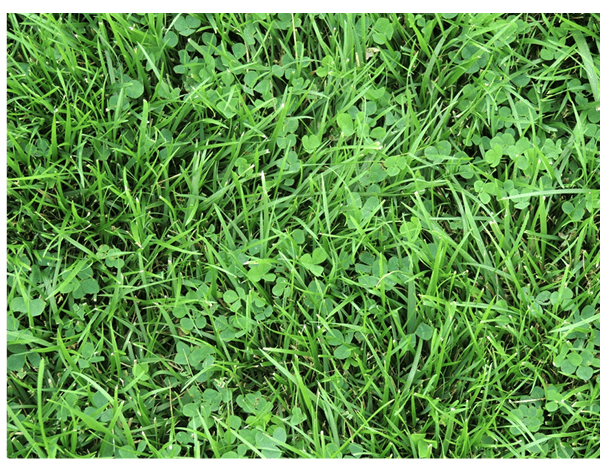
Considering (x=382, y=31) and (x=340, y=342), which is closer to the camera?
(x=340, y=342)

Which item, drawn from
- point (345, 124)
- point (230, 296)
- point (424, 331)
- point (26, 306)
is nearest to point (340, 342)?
point (424, 331)

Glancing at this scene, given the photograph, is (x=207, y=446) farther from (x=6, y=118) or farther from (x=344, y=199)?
(x=6, y=118)

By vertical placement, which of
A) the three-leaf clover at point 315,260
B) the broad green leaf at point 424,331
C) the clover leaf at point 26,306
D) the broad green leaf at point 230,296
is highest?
the clover leaf at point 26,306

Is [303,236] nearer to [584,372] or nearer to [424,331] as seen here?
[424,331]

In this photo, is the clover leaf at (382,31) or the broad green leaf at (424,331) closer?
the broad green leaf at (424,331)

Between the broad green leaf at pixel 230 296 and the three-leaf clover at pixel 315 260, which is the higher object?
the three-leaf clover at pixel 315 260

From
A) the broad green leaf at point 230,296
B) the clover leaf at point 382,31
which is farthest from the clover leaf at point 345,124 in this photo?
the broad green leaf at point 230,296

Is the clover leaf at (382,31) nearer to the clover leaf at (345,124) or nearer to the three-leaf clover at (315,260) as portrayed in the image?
the clover leaf at (345,124)

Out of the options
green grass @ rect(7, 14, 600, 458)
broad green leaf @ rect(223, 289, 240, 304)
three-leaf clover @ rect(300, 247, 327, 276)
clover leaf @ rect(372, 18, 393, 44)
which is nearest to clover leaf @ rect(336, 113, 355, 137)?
green grass @ rect(7, 14, 600, 458)
